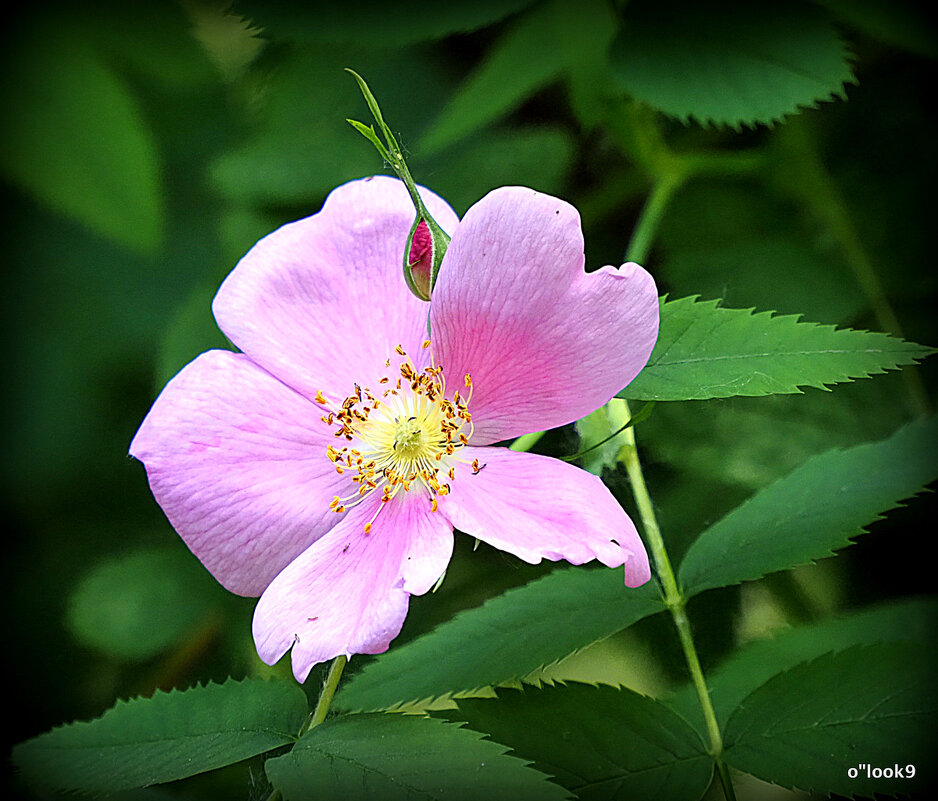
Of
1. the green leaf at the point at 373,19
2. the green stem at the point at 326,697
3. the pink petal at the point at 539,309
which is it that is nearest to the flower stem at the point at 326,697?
the green stem at the point at 326,697

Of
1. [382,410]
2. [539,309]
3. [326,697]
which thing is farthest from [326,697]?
[539,309]

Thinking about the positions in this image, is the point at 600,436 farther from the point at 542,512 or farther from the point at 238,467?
the point at 238,467

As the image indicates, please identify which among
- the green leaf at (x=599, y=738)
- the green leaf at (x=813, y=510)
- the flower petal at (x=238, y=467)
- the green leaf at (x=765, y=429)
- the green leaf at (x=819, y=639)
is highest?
the flower petal at (x=238, y=467)

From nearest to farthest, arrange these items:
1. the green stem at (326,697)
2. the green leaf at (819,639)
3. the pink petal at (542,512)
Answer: the pink petal at (542,512), the green stem at (326,697), the green leaf at (819,639)

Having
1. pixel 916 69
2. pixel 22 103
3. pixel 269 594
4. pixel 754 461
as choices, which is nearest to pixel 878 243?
pixel 916 69

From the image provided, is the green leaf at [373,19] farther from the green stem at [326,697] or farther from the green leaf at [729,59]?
the green stem at [326,697]

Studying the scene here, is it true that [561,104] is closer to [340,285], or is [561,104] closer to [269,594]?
[340,285]

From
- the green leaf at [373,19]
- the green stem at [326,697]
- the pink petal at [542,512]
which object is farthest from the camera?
the green leaf at [373,19]

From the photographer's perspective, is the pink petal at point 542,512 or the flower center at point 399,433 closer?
the pink petal at point 542,512

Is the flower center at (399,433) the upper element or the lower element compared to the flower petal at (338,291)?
lower
